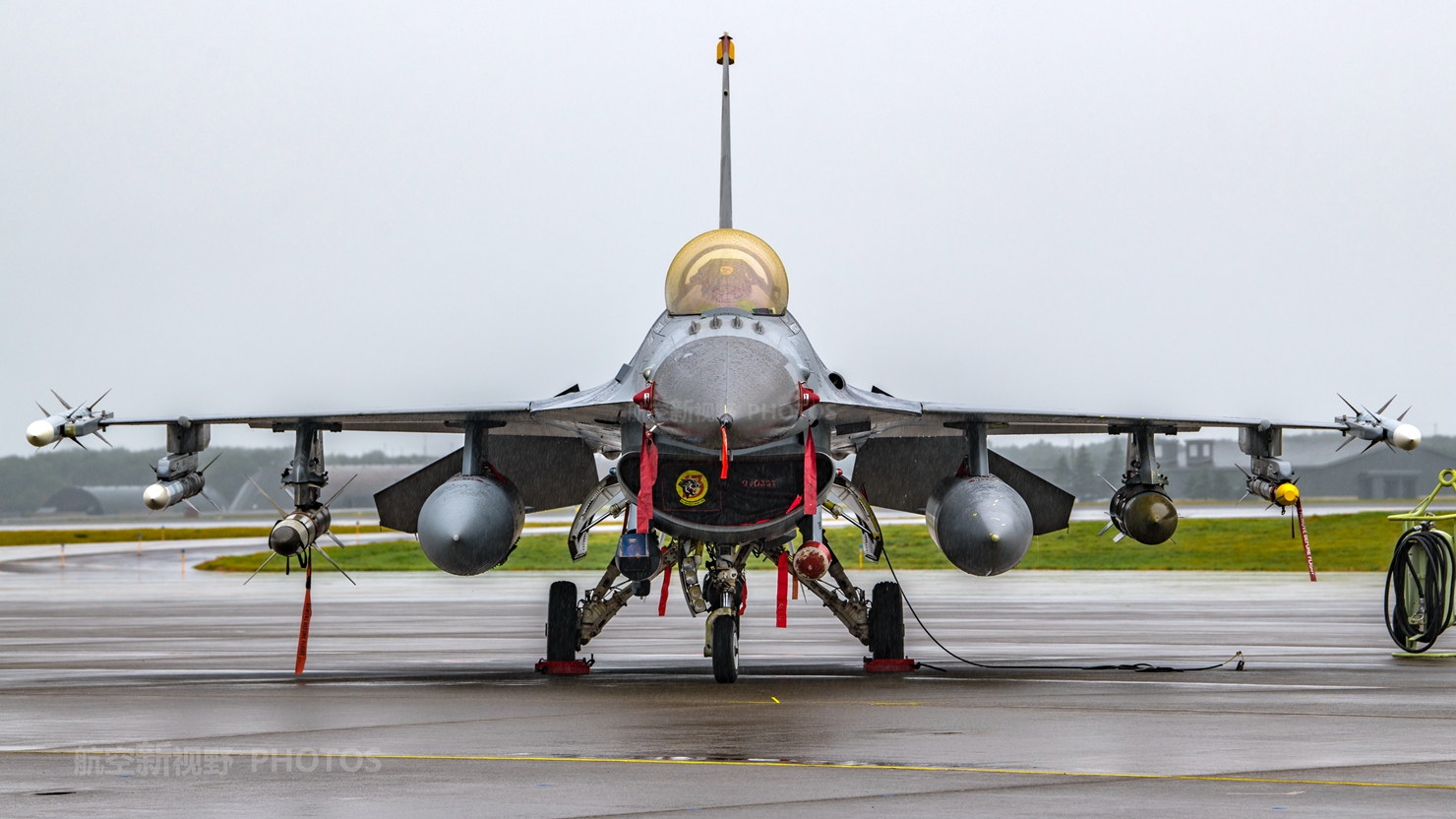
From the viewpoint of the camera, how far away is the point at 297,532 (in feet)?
46.1

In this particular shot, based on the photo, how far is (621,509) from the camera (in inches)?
546

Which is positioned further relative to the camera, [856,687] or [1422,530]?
[1422,530]

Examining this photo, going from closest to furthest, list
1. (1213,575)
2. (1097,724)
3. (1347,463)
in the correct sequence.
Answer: (1097,724) < (1213,575) < (1347,463)

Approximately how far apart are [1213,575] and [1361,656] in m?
20.3

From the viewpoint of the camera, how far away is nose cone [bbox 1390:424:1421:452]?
14.1 metres

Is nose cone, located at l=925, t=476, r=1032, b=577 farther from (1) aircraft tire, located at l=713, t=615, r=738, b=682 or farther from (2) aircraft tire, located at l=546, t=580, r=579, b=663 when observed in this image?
(2) aircraft tire, located at l=546, t=580, r=579, b=663

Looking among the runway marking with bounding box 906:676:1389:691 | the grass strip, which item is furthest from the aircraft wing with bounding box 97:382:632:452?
the grass strip

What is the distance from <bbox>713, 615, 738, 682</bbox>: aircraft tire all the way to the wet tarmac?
153 millimetres

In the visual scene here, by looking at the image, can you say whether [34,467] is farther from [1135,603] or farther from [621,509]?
[621,509]

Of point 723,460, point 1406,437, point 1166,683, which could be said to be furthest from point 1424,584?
point 723,460

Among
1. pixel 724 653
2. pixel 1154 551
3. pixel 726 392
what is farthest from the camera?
pixel 1154 551

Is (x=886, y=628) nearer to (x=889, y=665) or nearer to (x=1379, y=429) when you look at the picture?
(x=889, y=665)

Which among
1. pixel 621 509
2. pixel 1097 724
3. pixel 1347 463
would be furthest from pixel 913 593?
pixel 1347 463

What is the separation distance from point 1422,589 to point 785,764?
35.0 ft
